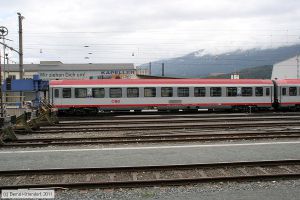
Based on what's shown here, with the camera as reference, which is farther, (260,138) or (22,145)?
(260,138)

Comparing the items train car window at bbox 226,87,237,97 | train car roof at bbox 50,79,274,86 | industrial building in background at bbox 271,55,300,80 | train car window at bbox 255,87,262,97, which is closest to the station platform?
train car roof at bbox 50,79,274,86

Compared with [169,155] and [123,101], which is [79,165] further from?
[123,101]

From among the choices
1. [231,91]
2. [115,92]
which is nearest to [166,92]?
[115,92]

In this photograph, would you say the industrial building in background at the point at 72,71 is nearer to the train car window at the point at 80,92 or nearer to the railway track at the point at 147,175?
the train car window at the point at 80,92

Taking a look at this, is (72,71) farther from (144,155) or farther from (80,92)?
(144,155)

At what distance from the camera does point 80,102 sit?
29234 millimetres

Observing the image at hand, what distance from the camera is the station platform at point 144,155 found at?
11648 mm

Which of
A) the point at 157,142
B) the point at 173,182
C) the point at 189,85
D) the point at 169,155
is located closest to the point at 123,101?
the point at 189,85

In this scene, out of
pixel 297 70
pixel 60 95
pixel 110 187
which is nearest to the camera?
pixel 110 187

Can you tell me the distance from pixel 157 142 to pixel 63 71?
69801 mm

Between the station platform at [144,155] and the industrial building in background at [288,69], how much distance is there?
6465 centimetres

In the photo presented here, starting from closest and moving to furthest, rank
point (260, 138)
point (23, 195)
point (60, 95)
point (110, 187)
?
1. point (23, 195)
2. point (110, 187)
3. point (260, 138)
4. point (60, 95)

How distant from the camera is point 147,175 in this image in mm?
10039

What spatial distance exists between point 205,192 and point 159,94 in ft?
71.1
